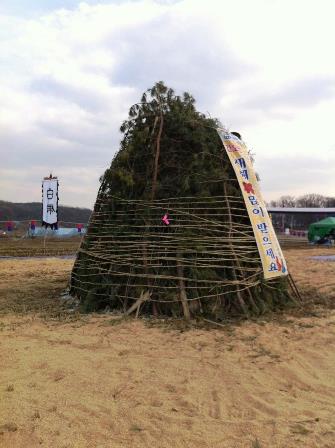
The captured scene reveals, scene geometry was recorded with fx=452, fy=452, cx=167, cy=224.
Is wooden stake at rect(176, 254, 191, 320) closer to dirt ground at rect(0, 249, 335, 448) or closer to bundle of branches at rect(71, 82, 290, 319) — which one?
bundle of branches at rect(71, 82, 290, 319)

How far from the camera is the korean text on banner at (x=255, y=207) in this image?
21.2ft

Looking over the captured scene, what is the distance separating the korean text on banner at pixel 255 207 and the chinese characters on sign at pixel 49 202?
11989 millimetres

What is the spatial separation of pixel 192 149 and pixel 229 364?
3676 mm

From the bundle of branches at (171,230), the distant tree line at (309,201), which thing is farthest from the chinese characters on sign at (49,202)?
→ the distant tree line at (309,201)

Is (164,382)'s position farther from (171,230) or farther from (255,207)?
(255,207)

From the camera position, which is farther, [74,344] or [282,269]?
[282,269]

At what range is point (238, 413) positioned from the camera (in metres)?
3.28

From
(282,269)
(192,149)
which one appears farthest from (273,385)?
(192,149)

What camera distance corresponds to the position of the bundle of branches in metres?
6.07

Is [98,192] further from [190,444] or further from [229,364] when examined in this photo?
[190,444]

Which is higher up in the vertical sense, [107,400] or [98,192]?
[98,192]

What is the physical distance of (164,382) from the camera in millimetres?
3857

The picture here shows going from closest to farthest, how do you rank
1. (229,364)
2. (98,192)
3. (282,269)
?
(229,364) → (282,269) → (98,192)

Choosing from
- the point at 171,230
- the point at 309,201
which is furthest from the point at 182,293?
the point at 309,201
